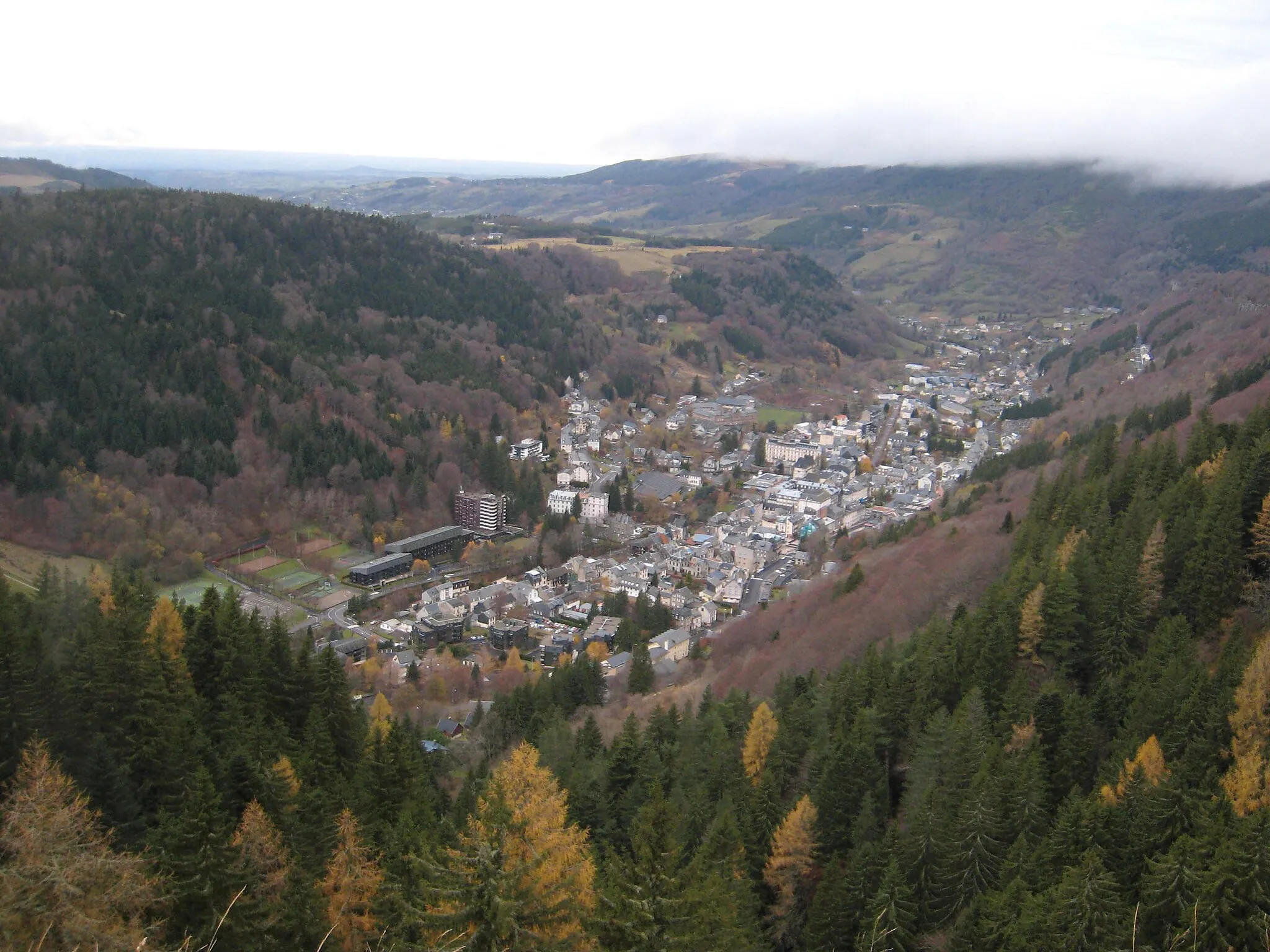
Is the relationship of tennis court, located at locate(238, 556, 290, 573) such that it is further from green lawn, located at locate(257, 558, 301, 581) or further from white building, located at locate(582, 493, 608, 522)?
white building, located at locate(582, 493, 608, 522)

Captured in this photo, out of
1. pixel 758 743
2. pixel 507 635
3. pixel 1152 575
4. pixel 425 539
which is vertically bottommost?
pixel 507 635

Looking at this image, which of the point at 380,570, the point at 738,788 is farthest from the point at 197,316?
the point at 738,788

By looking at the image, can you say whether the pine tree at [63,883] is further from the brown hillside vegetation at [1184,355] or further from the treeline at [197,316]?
the treeline at [197,316]

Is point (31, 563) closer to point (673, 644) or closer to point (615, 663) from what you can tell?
point (615, 663)

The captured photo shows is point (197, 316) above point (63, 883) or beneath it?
above

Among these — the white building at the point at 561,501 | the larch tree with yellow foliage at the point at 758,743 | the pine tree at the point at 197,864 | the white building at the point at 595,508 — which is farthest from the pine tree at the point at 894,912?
the white building at the point at 561,501

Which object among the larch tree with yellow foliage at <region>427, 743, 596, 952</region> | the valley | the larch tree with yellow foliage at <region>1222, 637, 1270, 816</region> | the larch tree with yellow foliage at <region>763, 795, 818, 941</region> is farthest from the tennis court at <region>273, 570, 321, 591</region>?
the larch tree with yellow foliage at <region>1222, 637, 1270, 816</region>

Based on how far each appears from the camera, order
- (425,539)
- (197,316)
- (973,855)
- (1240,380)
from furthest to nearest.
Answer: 1. (197,316)
2. (425,539)
3. (1240,380)
4. (973,855)
